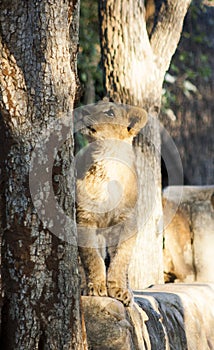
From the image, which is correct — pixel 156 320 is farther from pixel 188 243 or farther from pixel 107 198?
pixel 188 243

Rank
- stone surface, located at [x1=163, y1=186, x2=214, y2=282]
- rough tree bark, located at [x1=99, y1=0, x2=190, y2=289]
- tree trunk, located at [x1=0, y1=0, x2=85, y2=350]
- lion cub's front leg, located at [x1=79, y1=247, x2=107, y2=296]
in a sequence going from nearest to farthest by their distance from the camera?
tree trunk, located at [x1=0, y1=0, x2=85, y2=350] < lion cub's front leg, located at [x1=79, y1=247, x2=107, y2=296] < rough tree bark, located at [x1=99, y1=0, x2=190, y2=289] < stone surface, located at [x1=163, y1=186, x2=214, y2=282]

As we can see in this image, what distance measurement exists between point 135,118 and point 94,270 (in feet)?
3.20

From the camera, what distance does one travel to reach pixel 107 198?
4.96m

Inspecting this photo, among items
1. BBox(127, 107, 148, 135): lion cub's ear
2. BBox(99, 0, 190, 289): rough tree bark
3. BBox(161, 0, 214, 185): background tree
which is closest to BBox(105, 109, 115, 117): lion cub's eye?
BBox(127, 107, 148, 135): lion cub's ear

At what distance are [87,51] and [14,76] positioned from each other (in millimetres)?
6349

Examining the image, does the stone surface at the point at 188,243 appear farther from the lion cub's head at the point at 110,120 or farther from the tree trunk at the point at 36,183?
the tree trunk at the point at 36,183

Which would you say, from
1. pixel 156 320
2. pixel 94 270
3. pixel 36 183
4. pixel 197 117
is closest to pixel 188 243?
pixel 156 320

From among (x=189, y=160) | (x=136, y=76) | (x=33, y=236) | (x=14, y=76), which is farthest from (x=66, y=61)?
(x=189, y=160)

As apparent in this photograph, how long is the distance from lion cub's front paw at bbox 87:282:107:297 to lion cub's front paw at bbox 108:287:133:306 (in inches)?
1.7

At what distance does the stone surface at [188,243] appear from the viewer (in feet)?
28.2

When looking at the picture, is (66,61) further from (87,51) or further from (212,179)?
(212,179)

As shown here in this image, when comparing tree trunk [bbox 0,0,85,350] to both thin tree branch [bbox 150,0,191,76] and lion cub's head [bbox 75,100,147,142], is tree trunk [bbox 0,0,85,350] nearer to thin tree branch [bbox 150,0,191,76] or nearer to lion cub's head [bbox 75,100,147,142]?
lion cub's head [bbox 75,100,147,142]

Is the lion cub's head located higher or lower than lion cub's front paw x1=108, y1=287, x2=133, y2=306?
higher

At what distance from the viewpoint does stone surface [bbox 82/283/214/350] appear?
Result: 14.9 ft
